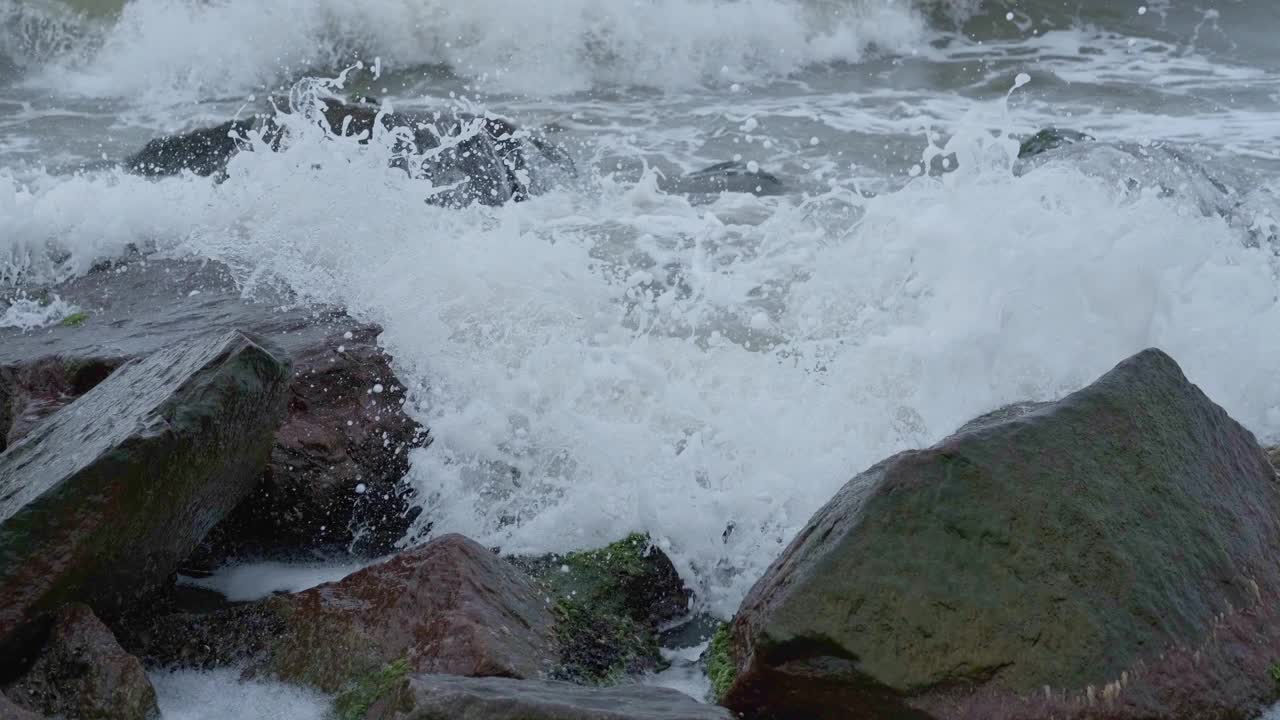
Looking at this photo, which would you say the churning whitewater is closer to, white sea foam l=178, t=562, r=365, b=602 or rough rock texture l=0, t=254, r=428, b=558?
rough rock texture l=0, t=254, r=428, b=558

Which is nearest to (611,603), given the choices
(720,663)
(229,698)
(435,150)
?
(720,663)

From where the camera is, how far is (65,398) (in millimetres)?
4145

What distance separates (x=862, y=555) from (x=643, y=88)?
9245 mm

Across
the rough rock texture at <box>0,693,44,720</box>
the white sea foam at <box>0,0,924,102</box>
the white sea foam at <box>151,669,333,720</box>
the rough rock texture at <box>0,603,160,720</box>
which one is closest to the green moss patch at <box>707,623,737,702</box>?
the white sea foam at <box>151,669,333,720</box>

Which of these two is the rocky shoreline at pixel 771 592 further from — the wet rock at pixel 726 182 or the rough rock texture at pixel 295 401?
the wet rock at pixel 726 182

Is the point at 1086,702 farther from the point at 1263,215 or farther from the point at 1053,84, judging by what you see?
the point at 1053,84

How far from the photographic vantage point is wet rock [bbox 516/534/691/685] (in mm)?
3250

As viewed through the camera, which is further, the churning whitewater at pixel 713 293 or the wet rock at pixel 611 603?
the churning whitewater at pixel 713 293

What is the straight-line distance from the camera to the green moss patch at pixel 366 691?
2908mm

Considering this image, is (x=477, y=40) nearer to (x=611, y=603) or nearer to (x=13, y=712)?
(x=611, y=603)

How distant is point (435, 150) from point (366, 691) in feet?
13.6

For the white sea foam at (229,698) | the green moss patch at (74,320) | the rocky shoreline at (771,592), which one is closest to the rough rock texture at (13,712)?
the rocky shoreline at (771,592)

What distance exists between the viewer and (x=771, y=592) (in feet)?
9.84

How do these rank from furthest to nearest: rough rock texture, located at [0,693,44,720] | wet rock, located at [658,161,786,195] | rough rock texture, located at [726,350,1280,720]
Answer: wet rock, located at [658,161,786,195], rough rock texture, located at [726,350,1280,720], rough rock texture, located at [0,693,44,720]
